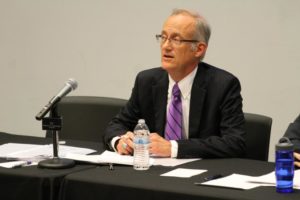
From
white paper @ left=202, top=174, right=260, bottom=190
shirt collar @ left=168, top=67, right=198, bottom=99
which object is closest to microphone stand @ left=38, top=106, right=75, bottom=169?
white paper @ left=202, top=174, right=260, bottom=190

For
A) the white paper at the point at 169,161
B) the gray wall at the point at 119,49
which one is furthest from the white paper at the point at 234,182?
the gray wall at the point at 119,49

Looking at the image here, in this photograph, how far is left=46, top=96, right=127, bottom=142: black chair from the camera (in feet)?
14.2

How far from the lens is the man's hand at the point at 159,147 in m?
3.39

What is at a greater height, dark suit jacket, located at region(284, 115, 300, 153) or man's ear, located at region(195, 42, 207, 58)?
man's ear, located at region(195, 42, 207, 58)

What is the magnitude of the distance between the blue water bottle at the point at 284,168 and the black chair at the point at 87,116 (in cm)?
177

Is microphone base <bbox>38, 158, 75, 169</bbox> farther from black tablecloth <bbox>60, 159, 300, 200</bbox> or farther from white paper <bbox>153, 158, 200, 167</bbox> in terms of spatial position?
white paper <bbox>153, 158, 200, 167</bbox>

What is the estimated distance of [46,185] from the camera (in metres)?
2.94

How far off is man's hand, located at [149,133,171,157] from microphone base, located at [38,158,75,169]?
421 millimetres

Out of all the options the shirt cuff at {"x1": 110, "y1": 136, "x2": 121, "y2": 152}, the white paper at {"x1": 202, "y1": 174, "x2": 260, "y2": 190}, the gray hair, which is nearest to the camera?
the white paper at {"x1": 202, "y1": 174, "x2": 260, "y2": 190}

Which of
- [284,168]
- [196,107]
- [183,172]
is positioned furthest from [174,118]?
[284,168]

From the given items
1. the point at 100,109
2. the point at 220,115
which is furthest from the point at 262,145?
the point at 100,109

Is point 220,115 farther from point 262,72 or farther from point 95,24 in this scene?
point 95,24

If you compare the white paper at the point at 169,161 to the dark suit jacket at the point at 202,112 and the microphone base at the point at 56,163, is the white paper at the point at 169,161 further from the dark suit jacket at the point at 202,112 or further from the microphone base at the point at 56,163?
the microphone base at the point at 56,163

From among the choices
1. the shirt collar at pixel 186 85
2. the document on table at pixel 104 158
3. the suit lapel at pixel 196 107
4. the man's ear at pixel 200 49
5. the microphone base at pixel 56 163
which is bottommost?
the document on table at pixel 104 158
